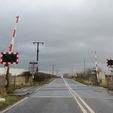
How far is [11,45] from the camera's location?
27.3 metres

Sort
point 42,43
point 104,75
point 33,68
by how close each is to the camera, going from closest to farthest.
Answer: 1. point 33,68
2. point 104,75
3. point 42,43

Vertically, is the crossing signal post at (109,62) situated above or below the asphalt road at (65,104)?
above

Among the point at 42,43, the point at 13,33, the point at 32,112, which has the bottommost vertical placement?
the point at 32,112

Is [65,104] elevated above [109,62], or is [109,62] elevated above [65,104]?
[109,62]

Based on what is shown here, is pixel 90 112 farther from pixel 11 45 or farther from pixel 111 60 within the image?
pixel 111 60

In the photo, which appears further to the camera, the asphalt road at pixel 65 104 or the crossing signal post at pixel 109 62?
the crossing signal post at pixel 109 62

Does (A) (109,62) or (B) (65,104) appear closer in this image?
(B) (65,104)

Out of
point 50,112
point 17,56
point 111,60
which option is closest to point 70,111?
point 50,112

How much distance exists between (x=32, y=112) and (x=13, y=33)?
1176 cm

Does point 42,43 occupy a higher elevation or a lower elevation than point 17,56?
higher

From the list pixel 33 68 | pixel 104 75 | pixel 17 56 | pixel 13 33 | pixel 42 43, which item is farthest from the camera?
pixel 42 43

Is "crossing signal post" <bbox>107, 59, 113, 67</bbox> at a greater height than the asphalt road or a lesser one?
greater

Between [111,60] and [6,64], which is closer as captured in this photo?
[6,64]

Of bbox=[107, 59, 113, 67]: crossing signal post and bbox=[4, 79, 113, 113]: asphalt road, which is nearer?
bbox=[4, 79, 113, 113]: asphalt road
